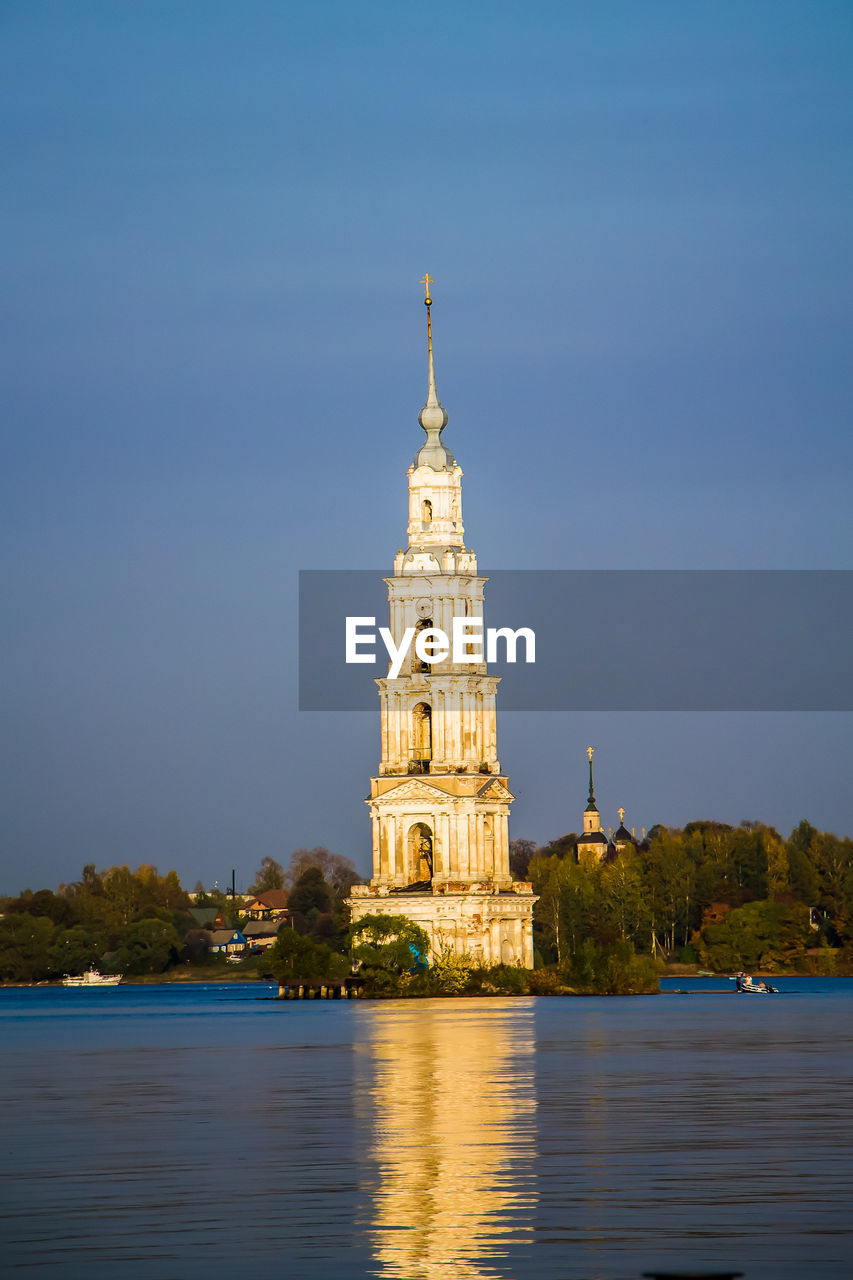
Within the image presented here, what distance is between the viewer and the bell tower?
12119 cm

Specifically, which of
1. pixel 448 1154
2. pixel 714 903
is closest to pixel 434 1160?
pixel 448 1154

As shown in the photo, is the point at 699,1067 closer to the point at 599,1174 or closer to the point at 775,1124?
the point at 775,1124

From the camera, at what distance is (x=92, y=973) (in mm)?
183000

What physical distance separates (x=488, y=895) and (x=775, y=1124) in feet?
288

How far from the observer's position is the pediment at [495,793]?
12469 cm

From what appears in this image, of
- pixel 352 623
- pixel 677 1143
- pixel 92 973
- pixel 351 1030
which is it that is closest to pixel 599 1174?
pixel 677 1143

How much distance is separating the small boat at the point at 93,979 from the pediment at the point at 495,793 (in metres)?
63.8

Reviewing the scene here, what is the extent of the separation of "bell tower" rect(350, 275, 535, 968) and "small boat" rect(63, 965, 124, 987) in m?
60.0

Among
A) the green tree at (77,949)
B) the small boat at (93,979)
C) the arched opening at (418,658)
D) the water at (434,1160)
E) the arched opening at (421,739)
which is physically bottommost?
the water at (434,1160)

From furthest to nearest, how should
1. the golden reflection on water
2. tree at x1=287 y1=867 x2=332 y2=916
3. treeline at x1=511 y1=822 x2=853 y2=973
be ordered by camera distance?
tree at x1=287 y1=867 x2=332 y2=916 → treeline at x1=511 y1=822 x2=853 y2=973 → the golden reflection on water

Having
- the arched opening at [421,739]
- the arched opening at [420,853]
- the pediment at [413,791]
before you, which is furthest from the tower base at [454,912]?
the arched opening at [421,739]

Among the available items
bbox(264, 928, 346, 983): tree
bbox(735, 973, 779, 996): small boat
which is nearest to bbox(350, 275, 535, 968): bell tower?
bbox(264, 928, 346, 983): tree

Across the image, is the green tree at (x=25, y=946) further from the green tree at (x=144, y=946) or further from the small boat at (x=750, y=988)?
the small boat at (x=750, y=988)

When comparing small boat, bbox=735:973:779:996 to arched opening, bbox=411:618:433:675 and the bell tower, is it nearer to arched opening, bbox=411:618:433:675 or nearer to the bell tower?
the bell tower
